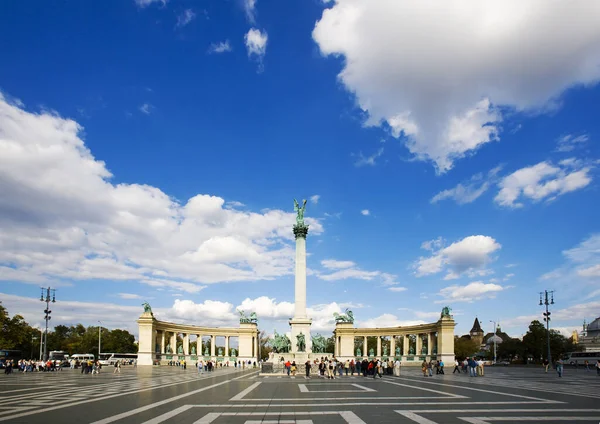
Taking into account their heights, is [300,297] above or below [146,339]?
above

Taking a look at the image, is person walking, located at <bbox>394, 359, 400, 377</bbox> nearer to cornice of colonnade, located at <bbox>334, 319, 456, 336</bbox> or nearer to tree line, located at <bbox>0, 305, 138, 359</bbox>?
cornice of colonnade, located at <bbox>334, 319, 456, 336</bbox>

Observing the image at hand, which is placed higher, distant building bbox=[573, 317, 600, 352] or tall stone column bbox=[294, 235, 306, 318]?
tall stone column bbox=[294, 235, 306, 318]

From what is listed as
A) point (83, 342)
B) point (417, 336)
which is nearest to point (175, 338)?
point (83, 342)

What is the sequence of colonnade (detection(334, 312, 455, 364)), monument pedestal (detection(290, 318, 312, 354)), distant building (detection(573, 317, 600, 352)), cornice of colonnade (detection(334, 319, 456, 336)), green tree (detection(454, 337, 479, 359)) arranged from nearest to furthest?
monument pedestal (detection(290, 318, 312, 354))
colonnade (detection(334, 312, 455, 364))
cornice of colonnade (detection(334, 319, 456, 336))
green tree (detection(454, 337, 479, 359))
distant building (detection(573, 317, 600, 352))

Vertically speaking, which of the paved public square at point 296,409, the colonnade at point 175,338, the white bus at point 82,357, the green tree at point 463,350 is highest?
the paved public square at point 296,409

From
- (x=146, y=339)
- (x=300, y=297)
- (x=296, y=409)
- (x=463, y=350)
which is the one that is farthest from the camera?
(x=463, y=350)

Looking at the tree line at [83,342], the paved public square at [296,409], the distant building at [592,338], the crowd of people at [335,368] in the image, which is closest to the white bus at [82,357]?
the tree line at [83,342]

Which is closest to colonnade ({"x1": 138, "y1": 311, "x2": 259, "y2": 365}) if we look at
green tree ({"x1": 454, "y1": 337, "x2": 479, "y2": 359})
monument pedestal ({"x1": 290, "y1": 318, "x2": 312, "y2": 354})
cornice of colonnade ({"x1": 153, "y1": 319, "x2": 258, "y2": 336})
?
cornice of colonnade ({"x1": 153, "y1": 319, "x2": 258, "y2": 336})

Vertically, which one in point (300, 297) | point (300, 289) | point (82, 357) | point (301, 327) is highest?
point (300, 289)

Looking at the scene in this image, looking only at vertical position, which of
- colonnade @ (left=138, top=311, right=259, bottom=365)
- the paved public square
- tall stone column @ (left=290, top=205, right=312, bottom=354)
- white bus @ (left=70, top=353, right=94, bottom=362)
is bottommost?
white bus @ (left=70, top=353, right=94, bottom=362)

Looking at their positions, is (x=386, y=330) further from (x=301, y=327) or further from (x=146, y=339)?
(x=146, y=339)

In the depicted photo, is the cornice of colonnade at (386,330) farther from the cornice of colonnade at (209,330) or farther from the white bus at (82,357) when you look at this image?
the white bus at (82,357)

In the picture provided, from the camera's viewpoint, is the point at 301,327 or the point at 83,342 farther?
the point at 83,342

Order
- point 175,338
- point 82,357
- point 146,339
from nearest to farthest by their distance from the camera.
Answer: point 146,339
point 175,338
point 82,357
